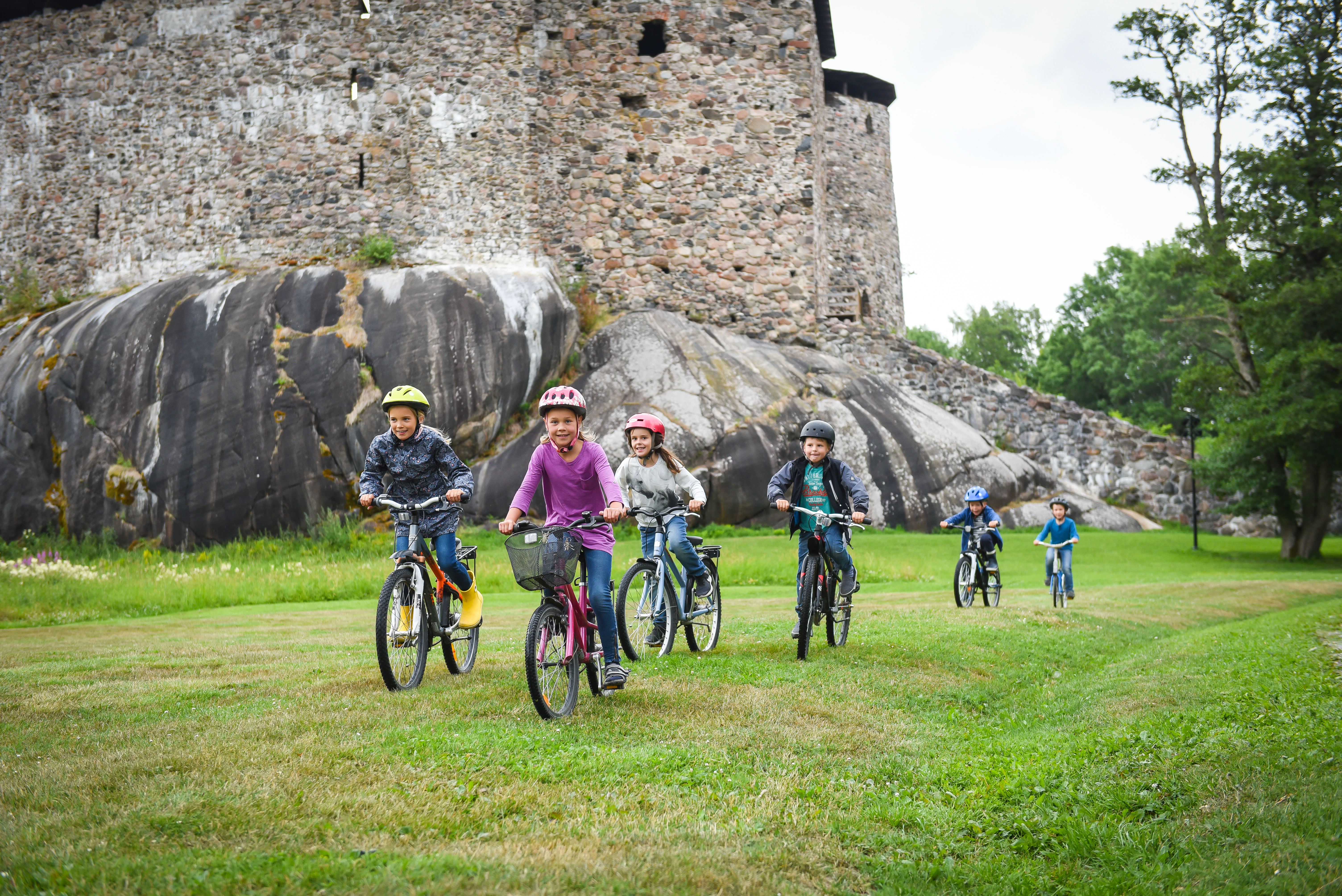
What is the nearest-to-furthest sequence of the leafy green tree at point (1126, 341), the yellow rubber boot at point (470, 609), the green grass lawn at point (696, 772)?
the green grass lawn at point (696, 772)
the yellow rubber boot at point (470, 609)
the leafy green tree at point (1126, 341)

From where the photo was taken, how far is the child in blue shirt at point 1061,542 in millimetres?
13641

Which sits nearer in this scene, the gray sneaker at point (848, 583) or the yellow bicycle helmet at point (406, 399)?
the yellow bicycle helmet at point (406, 399)

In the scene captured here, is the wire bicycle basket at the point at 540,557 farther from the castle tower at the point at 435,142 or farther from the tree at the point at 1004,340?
the tree at the point at 1004,340

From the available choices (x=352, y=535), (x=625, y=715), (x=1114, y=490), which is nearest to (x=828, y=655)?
(x=625, y=715)

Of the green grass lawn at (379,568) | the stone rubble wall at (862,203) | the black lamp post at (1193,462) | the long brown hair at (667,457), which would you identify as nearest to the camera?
the long brown hair at (667,457)

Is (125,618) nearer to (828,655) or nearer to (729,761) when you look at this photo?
(828,655)

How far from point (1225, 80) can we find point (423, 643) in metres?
27.5

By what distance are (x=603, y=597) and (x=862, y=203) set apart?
2962cm

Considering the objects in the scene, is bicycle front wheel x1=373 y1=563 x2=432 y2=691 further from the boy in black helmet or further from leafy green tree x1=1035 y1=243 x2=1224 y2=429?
leafy green tree x1=1035 y1=243 x2=1224 y2=429

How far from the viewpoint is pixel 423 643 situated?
6.83 metres

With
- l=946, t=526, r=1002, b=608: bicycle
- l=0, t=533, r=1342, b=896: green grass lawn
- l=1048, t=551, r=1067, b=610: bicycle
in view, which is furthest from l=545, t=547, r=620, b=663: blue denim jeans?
l=1048, t=551, r=1067, b=610: bicycle

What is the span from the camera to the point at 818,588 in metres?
8.34

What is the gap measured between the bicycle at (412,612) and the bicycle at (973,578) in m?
7.83

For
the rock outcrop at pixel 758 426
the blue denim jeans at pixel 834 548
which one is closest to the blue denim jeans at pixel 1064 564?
the blue denim jeans at pixel 834 548
